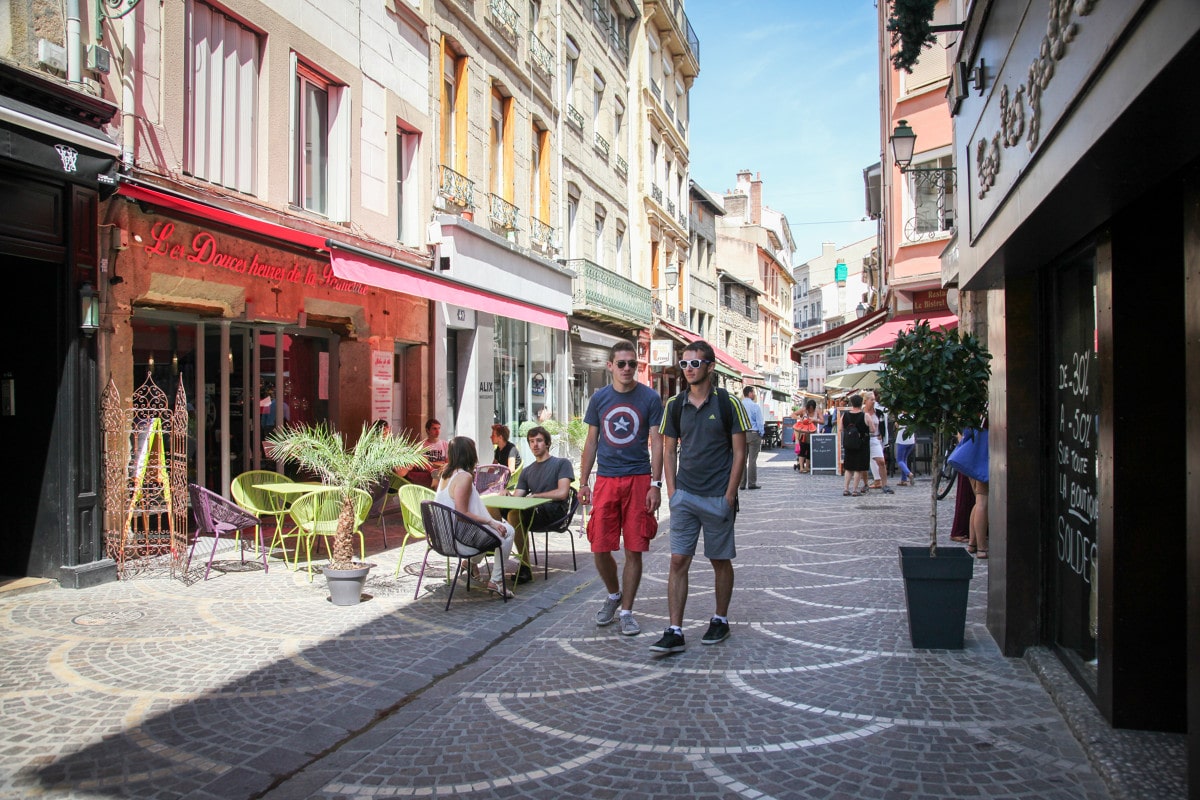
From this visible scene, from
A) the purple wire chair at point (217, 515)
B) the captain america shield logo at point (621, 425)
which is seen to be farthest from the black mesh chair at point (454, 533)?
the purple wire chair at point (217, 515)

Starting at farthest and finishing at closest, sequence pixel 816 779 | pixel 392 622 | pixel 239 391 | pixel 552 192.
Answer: pixel 552 192 < pixel 239 391 < pixel 392 622 < pixel 816 779

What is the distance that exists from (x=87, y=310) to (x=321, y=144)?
4826 mm

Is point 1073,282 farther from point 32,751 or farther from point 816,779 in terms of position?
point 32,751

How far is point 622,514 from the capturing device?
19.0 feet

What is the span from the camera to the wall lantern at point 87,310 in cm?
696

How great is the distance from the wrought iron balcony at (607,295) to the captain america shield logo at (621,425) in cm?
1411

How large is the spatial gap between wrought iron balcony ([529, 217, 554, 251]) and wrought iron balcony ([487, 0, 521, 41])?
11.2ft

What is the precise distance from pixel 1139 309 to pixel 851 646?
2.60m

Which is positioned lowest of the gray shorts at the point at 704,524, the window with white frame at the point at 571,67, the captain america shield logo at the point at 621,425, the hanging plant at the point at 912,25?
the gray shorts at the point at 704,524

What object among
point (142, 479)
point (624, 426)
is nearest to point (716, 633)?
point (624, 426)

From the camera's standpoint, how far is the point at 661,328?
27.6 meters

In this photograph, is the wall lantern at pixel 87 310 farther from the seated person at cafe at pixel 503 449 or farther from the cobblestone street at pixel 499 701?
the seated person at cafe at pixel 503 449

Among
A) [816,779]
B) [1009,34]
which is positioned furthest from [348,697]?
[1009,34]

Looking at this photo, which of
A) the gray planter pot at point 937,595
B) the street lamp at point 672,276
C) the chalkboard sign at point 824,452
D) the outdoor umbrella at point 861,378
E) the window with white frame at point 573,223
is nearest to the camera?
the gray planter pot at point 937,595
